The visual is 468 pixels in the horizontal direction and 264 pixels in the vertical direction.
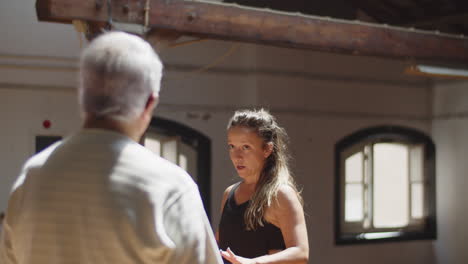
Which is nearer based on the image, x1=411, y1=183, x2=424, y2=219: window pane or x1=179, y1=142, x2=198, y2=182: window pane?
x1=179, y1=142, x2=198, y2=182: window pane

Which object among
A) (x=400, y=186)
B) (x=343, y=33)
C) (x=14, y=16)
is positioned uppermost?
(x=14, y=16)

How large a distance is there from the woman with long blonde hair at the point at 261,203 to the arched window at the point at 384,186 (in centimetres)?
536

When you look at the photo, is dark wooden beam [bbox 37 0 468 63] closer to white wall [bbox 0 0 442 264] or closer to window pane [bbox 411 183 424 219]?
white wall [bbox 0 0 442 264]

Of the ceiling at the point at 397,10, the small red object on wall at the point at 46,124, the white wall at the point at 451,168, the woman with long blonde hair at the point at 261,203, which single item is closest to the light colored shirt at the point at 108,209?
the woman with long blonde hair at the point at 261,203

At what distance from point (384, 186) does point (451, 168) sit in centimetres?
97

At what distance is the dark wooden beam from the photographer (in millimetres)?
4133

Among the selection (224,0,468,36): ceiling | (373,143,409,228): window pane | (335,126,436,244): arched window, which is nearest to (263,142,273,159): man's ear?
(224,0,468,36): ceiling

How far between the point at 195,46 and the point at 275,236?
16.3ft

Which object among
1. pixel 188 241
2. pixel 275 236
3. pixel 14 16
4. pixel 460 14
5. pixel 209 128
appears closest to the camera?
pixel 188 241

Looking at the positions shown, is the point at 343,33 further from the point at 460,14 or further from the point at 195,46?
the point at 460,14

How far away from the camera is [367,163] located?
848 cm

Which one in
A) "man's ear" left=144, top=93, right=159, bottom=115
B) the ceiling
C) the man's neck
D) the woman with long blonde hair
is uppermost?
the ceiling

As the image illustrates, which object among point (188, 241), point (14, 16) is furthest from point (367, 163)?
point (188, 241)

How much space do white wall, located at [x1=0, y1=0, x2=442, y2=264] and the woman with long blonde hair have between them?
4.29 metres
